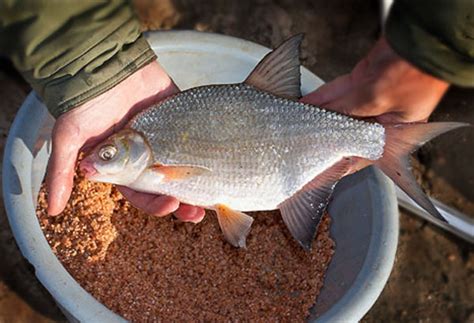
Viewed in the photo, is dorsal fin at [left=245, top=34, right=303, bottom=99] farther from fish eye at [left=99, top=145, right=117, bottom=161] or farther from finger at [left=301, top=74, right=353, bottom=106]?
fish eye at [left=99, top=145, right=117, bottom=161]

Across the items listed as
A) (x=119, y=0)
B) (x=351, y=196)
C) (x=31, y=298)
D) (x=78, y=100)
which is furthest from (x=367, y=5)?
(x=31, y=298)

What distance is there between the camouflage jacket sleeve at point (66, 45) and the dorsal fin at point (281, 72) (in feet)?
1.12

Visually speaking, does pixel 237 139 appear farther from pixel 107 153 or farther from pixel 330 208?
pixel 330 208

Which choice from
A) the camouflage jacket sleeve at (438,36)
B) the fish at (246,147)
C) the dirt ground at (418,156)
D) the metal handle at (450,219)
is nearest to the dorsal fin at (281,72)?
the fish at (246,147)

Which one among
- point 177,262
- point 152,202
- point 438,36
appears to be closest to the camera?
point 438,36

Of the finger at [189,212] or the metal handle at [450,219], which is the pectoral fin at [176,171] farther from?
the metal handle at [450,219]

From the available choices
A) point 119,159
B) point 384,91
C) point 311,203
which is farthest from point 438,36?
point 119,159

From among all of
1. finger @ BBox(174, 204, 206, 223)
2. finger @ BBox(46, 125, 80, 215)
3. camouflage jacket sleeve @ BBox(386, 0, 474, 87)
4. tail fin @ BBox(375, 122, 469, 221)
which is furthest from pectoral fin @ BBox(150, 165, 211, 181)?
camouflage jacket sleeve @ BBox(386, 0, 474, 87)

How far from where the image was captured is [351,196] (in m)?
1.84

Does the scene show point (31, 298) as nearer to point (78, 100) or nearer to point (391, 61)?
point (78, 100)

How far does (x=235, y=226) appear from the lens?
1.64 meters

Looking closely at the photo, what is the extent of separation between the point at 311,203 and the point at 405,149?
26cm

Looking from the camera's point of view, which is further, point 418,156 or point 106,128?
point 418,156

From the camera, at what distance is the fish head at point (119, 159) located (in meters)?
1.58
